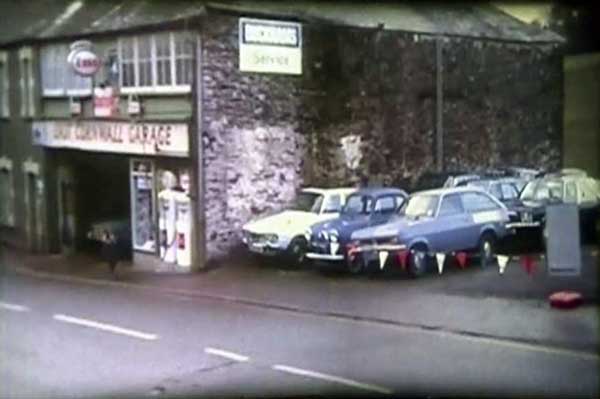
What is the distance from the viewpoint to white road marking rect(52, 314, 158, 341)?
6.52ft

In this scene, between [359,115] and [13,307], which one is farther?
[359,115]

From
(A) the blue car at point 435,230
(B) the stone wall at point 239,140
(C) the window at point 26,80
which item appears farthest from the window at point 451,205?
(C) the window at point 26,80

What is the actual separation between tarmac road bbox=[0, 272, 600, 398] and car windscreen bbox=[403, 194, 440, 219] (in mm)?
243

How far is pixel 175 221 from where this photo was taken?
2.02 metres

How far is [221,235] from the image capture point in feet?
6.66

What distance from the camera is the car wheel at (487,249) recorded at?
2.13 m

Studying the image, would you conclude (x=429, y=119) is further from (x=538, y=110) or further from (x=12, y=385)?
(x=12, y=385)

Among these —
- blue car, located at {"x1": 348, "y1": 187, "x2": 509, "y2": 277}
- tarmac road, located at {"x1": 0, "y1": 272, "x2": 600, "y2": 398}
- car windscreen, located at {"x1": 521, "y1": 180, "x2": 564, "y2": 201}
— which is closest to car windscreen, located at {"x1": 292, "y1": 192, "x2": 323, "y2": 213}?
blue car, located at {"x1": 348, "y1": 187, "x2": 509, "y2": 277}

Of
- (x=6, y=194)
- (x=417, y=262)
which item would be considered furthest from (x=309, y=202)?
(x=6, y=194)

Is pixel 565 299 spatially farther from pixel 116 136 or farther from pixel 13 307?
pixel 13 307

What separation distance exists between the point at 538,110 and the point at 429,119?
0.25 metres

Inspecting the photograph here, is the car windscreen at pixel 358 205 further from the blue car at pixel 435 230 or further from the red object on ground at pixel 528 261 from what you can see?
the red object on ground at pixel 528 261

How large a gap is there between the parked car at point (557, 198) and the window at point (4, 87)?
107 cm

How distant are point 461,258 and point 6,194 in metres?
0.95
